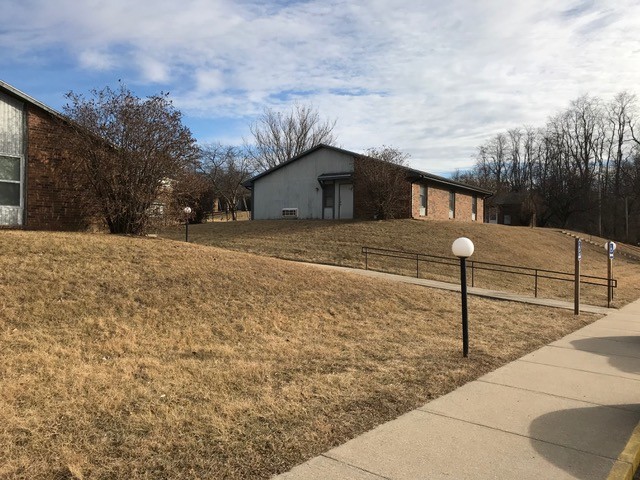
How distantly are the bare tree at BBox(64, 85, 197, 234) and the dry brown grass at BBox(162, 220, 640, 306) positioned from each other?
9172 millimetres

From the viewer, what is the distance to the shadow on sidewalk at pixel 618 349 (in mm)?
6906

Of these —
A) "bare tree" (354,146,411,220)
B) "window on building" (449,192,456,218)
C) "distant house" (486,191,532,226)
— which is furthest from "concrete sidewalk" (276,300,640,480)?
"distant house" (486,191,532,226)

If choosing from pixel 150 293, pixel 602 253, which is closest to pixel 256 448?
pixel 150 293

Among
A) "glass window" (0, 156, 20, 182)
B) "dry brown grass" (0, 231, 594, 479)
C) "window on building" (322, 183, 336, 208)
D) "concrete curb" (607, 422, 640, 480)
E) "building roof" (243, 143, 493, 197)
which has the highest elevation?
"building roof" (243, 143, 493, 197)

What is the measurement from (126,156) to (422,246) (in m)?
15.0

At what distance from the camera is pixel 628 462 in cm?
371

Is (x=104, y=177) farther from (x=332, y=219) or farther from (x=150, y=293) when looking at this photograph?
(x=332, y=219)

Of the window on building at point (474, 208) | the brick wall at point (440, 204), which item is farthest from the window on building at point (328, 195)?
the window on building at point (474, 208)

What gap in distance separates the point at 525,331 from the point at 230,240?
17.6 meters

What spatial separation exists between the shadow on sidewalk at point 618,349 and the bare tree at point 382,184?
748 inches

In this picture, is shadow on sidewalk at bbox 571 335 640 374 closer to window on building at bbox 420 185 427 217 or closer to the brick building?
the brick building

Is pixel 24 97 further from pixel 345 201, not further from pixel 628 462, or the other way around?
pixel 345 201

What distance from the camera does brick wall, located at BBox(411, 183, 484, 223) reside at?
94.9 feet

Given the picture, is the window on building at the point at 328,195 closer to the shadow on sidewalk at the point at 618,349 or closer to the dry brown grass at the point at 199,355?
the dry brown grass at the point at 199,355
